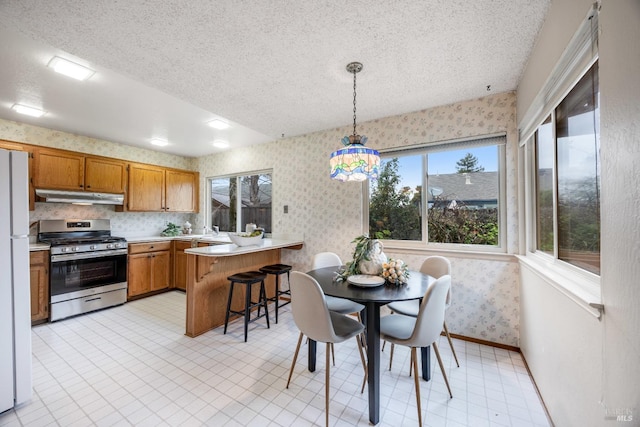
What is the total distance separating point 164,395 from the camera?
185cm

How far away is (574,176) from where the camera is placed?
147 centimetres

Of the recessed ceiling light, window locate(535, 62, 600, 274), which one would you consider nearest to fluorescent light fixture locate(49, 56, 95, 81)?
the recessed ceiling light

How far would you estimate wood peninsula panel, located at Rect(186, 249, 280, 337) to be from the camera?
2.77 meters

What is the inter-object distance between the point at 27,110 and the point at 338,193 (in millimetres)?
3720

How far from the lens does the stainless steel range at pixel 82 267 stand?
3164 mm

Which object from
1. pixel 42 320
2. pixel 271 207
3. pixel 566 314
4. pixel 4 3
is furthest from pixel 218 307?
pixel 566 314

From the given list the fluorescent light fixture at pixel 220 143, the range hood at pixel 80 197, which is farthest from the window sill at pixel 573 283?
the range hood at pixel 80 197

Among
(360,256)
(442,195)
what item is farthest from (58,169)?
(442,195)

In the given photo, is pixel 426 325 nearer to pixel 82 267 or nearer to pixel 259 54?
pixel 259 54

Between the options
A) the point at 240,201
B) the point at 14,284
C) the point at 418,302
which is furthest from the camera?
the point at 240,201

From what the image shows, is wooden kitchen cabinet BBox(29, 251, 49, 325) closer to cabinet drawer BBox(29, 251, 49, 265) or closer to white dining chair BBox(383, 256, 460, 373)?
cabinet drawer BBox(29, 251, 49, 265)

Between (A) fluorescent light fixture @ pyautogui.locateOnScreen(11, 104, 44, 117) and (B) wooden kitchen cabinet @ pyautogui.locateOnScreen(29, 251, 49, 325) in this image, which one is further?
(B) wooden kitchen cabinet @ pyautogui.locateOnScreen(29, 251, 49, 325)

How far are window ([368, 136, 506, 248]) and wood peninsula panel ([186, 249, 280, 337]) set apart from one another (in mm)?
1837

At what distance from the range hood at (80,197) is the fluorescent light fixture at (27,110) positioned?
931 millimetres
